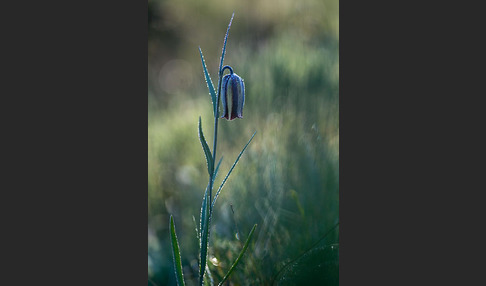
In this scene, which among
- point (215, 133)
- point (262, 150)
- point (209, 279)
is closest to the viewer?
point (215, 133)

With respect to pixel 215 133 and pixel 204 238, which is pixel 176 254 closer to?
pixel 204 238

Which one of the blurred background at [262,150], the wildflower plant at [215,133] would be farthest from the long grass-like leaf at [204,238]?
the blurred background at [262,150]

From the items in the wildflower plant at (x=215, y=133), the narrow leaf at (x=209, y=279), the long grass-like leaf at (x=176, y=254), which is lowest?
the narrow leaf at (x=209, y=279)

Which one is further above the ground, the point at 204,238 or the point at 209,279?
the point at 204,238

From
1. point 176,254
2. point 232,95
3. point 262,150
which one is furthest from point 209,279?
point 232,95

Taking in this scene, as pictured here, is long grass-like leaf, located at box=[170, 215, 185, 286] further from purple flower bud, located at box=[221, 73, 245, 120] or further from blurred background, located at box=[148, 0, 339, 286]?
purple flower bud, located at box=[221, 73, 245, 120]

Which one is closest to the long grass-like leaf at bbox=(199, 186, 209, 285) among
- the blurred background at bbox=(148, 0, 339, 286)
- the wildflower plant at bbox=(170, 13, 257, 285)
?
the wildflower plant at bbox=(170, 13, 257, 285)

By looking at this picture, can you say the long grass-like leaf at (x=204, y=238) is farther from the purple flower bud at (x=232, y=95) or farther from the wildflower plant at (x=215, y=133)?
the purple flower bud at (x=232, y=95)
